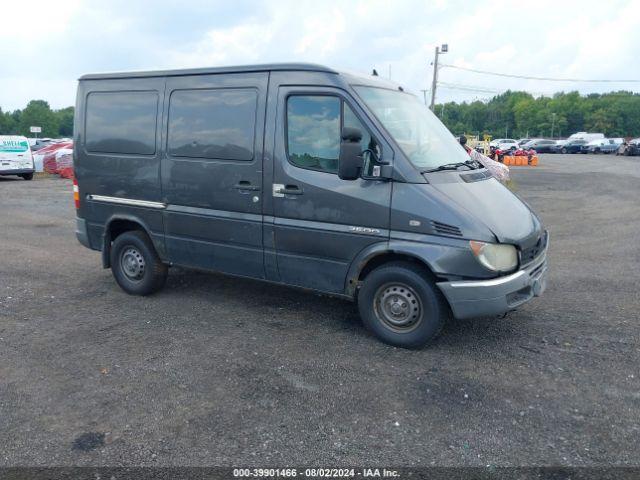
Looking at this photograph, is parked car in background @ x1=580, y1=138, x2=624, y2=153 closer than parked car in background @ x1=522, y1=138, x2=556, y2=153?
Yes

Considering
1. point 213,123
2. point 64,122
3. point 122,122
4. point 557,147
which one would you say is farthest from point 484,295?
point 64,122

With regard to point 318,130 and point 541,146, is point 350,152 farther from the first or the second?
point 541,146

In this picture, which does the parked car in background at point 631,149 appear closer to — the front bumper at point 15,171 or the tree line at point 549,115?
the front bumper at point 15,171

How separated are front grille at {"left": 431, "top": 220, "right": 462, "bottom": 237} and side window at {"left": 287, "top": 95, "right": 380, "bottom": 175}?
2.43ft

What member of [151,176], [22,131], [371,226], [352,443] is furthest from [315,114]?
[22,131]

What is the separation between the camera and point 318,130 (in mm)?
5098

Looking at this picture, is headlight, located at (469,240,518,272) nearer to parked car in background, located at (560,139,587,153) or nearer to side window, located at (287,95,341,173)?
side window, located at (287,95,341,173)

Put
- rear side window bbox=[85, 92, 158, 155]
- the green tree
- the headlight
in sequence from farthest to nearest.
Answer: the green tree → rear side window bbox=[85, 92, 158, 155] → the headlight

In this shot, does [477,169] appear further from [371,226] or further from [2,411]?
[2,411]

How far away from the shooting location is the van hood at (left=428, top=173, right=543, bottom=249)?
461cm

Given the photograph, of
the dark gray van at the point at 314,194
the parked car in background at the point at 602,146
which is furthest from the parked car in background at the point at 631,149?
the dark gray van at the point at 314,194

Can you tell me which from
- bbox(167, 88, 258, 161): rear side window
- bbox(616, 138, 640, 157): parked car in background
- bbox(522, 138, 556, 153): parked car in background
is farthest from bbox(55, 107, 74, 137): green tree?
bbox(167, 88, 258, 161): rear side window

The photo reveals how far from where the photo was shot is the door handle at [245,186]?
5.40 metres

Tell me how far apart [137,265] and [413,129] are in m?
3.55
